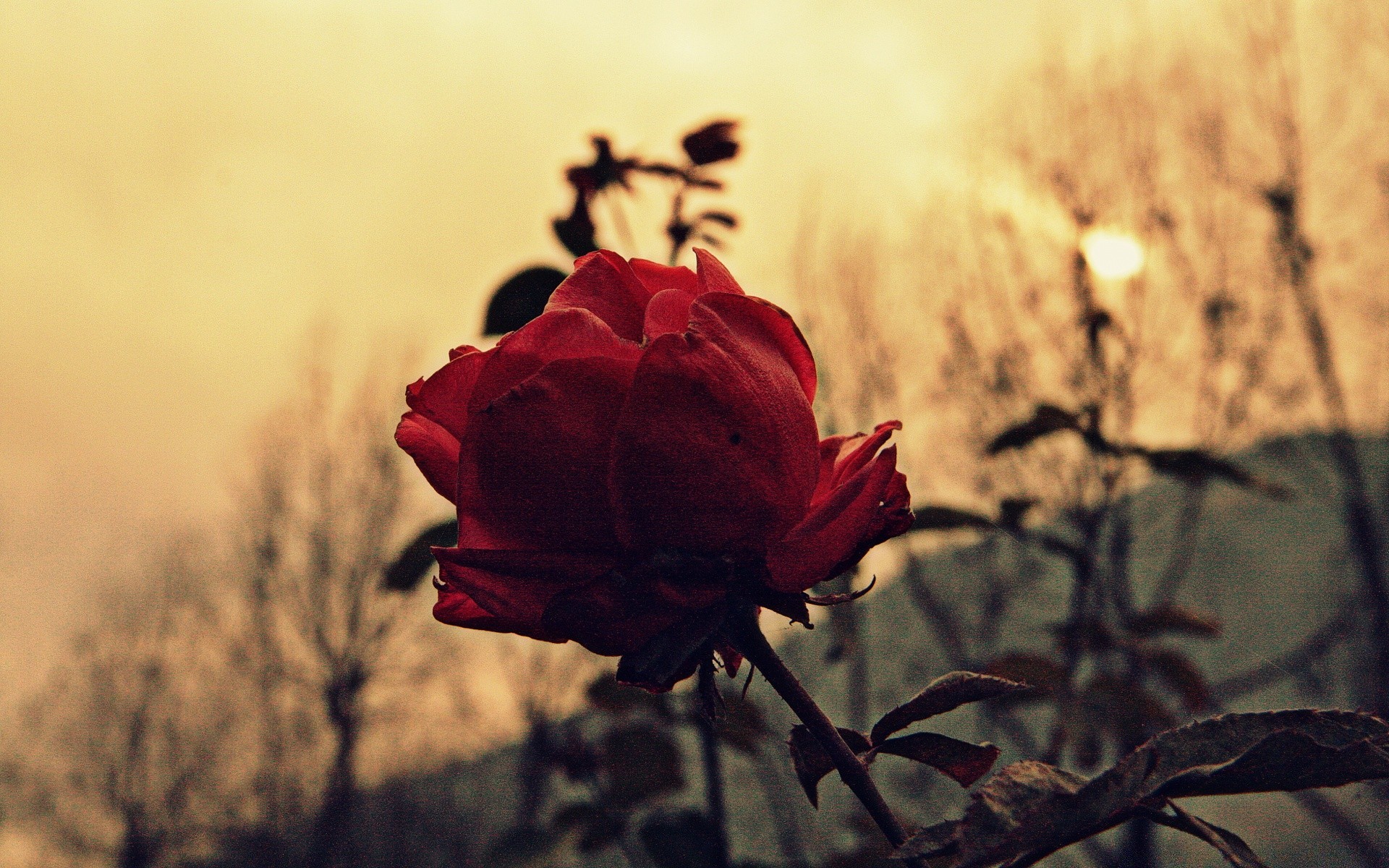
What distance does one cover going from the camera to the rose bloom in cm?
34

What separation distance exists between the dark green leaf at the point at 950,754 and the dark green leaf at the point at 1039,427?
0.56 m

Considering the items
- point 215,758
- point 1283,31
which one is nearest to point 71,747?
point 215,758

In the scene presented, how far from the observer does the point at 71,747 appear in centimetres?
2017

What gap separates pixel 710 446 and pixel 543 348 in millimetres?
73

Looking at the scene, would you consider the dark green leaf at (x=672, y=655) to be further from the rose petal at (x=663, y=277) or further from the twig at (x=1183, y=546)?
the twig at (x=1183, y=546)

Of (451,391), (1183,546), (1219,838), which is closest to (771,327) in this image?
(451,391)

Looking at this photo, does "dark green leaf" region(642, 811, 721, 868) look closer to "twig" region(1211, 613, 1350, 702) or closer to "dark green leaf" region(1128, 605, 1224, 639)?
"dark green leaf" region(1128, 605, 1224, 639)

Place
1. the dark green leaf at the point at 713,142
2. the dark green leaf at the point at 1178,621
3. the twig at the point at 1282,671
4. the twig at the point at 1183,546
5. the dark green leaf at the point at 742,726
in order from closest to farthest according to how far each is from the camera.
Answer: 1. the dark green leaf at the point at 742,726
2. the dark green leaf at the point at 713,142
3. the dark green leaf at the point at 1178,621
4. the twig at the point at 1282,671
5. the twig at the point at 1183,546

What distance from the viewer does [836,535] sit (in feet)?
1.17

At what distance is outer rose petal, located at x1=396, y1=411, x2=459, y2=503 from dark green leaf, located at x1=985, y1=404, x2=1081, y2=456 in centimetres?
65

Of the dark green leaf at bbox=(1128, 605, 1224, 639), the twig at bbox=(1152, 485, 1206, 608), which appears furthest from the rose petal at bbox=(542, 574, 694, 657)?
the twig at bbox=(1152, 485, 1206, 608)

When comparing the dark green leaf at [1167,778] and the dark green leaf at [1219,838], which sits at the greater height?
the dark green leaf at [1167,778]

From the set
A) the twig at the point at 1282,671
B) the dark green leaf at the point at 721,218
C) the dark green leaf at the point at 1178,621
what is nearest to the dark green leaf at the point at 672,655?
the dark green leaf at the point at 721,218

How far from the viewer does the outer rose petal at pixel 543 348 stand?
0.35 metres
